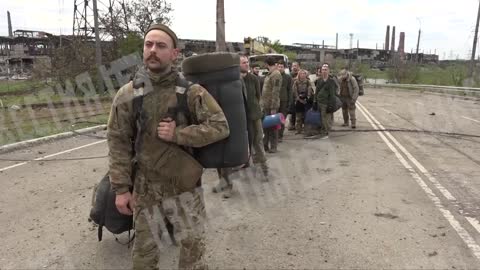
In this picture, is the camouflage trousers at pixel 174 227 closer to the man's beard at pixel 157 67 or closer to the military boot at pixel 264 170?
the man's beard at pixel 157 67

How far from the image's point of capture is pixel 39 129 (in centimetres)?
1146

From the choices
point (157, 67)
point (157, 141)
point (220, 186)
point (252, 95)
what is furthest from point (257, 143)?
point (157, 67)

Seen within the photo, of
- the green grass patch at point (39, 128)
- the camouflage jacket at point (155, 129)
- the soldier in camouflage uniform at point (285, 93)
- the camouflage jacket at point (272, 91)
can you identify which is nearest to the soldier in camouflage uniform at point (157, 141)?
the camouflage jacket at point (155, 129)

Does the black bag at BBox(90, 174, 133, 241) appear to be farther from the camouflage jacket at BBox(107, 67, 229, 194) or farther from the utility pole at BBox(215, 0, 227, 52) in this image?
the utility pole at BBox(215, 0, 227, 52)

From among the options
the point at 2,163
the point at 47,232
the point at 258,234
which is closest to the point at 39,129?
the point at 2,163

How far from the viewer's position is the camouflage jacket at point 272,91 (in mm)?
8141

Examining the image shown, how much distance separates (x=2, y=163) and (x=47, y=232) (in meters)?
4.03

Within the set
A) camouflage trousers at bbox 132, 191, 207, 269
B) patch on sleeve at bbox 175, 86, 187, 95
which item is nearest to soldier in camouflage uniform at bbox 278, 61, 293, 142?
camouflage trousers at bbox 132, 191, 207, 269

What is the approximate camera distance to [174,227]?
115 inches

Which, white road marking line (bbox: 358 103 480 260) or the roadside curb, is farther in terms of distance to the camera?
A: the roadside curb

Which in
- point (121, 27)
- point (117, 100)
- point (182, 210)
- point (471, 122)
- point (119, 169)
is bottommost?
point (471, 122)

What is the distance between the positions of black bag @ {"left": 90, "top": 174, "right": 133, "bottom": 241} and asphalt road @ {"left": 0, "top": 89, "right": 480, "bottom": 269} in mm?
341

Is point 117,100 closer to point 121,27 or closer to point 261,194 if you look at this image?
point 261,194

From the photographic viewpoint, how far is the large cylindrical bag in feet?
9.05
